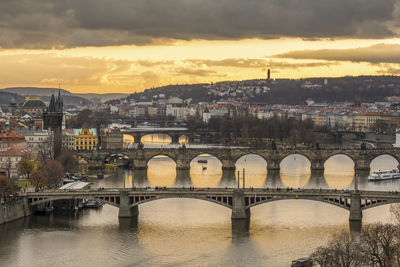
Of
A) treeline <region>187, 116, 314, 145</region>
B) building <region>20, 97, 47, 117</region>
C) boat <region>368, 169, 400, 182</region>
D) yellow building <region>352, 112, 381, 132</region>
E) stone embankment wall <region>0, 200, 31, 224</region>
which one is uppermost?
building <region>20, 97, 47, 117</region>

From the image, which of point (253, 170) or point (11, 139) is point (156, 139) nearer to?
point (11, 139)

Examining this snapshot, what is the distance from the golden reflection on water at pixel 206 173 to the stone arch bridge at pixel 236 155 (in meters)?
1.04

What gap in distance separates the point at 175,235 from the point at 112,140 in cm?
4656

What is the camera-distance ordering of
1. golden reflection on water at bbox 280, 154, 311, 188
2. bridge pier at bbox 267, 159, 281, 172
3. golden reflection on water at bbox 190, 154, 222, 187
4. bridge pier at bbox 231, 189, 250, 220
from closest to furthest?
bridge pier at bbox 231, 189, 250, 220, golden reflection on water at bbox 190, 154, 222, 187, golden reflection on water at bbox 280, 154, 311, 188, bridge pier at bbox 267, 159, 281, 172

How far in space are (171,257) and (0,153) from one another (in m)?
23.2

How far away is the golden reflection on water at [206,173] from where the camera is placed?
52.6 m

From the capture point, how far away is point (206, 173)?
194 feet

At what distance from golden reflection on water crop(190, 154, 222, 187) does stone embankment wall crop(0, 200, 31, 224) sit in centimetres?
1435

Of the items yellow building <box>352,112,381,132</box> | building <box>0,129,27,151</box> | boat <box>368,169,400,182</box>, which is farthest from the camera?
yellow building <box>352,112,381,132</box>

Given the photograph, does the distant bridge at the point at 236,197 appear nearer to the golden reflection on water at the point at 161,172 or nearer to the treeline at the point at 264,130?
the golden reflection on water at the point at 161,172

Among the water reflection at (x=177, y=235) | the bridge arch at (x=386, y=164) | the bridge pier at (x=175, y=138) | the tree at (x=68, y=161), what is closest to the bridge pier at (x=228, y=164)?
the bridge arch at (x=386, y=164)

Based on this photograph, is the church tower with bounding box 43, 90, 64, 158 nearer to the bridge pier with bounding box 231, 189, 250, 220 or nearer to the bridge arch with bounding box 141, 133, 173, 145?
the bridge arch with bounding box 141, 133, 173, 145

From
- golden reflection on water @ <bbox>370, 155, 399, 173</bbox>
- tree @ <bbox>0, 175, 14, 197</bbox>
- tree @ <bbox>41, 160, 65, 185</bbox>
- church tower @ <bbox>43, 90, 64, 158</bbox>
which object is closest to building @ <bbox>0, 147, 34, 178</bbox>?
tree @ <bbox>41, 160, 65, 185</bbox>

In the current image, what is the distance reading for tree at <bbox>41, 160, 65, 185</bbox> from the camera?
45787 mm
